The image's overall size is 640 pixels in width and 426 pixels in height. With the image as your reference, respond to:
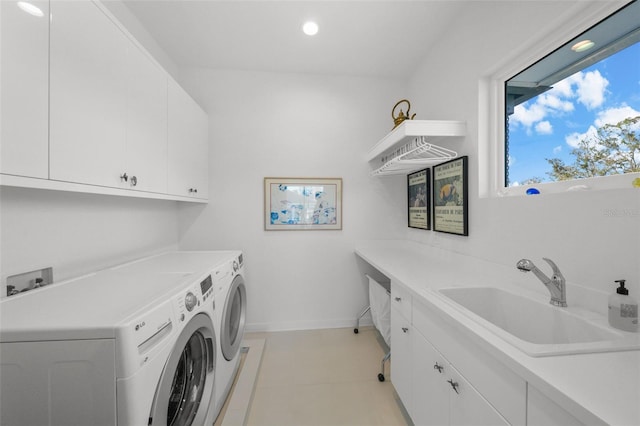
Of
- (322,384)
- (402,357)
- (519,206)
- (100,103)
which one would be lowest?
(322,384)

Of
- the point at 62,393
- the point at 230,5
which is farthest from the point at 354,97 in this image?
the point at 62,393

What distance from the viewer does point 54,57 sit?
897 mm

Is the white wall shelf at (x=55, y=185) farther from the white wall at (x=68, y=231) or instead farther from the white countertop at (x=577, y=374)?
the white countertop at (x=577, y=374)

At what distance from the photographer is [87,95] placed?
40.8 inches

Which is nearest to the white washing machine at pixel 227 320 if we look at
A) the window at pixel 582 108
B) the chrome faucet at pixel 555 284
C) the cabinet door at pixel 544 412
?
the cabinet door at pixel 544 412

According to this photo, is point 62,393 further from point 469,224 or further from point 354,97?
point 354,97

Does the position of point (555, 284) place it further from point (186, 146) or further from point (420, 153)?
point (186, 146)

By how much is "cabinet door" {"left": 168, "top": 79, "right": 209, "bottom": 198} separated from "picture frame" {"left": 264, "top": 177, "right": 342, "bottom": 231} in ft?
2.08

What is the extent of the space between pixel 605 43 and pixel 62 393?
239cm

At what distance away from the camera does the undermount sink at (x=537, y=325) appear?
71 centimetres

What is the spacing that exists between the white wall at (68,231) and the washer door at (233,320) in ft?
2.55

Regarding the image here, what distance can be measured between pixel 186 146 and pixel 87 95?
38.4 inches

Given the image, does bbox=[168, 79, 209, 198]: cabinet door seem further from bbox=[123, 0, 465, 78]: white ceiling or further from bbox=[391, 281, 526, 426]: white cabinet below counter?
bbox=[391, 281, 526, 426]: white cabinet below counter

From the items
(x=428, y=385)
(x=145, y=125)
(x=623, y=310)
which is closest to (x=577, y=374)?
(x=623, y=310)
